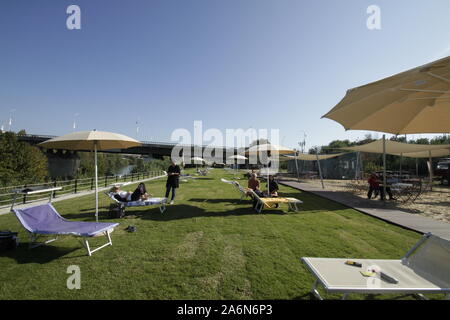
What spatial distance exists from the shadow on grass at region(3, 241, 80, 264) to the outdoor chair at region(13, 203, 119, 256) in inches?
5.1

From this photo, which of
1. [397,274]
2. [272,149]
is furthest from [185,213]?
[397,274]

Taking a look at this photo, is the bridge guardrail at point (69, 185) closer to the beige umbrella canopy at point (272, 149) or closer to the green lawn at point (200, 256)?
the green lawn at point (200, 256)

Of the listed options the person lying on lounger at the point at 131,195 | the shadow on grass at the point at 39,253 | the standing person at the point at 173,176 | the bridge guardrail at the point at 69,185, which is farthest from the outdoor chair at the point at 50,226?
the standing person at the point at 173,176

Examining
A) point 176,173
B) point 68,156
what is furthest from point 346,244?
point 68,156

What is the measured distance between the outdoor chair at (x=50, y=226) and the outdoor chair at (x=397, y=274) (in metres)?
3.83

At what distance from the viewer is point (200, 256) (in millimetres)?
3846

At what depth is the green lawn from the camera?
2.81 m

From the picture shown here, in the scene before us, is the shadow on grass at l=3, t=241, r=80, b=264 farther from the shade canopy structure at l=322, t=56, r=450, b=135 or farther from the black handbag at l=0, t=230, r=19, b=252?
the shade canopy structure at l=322, t=56, r=450, b=135

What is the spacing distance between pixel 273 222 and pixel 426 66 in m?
4.74

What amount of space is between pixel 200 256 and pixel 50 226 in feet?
10.6

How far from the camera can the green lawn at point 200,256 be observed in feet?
9.23

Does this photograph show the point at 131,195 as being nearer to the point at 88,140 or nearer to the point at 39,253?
the point at 88,140

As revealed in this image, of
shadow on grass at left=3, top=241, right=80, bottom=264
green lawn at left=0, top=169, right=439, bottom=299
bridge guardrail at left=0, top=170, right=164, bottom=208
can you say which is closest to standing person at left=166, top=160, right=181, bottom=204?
green lawn at left=0, top=169, right=439, bottom=299
